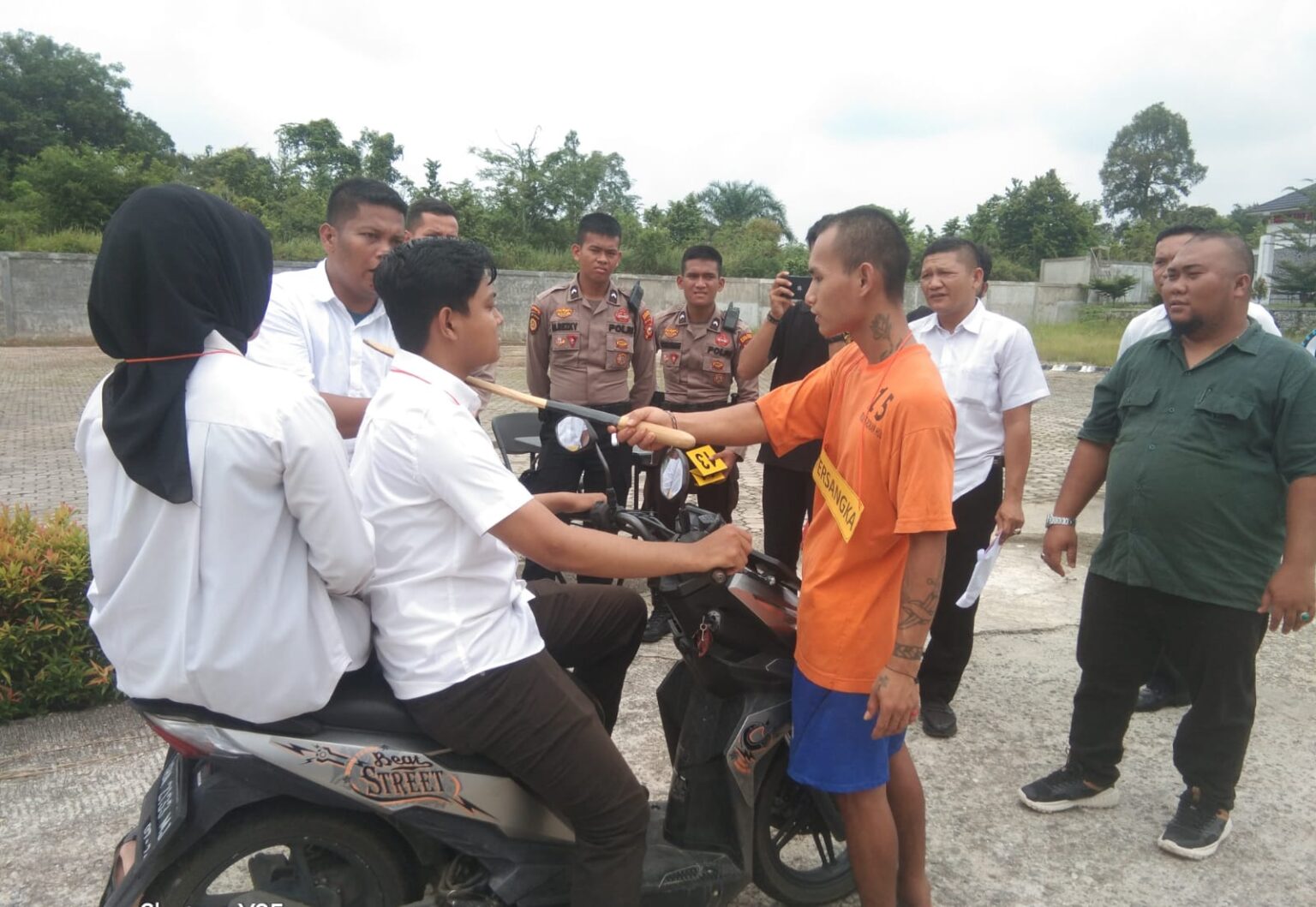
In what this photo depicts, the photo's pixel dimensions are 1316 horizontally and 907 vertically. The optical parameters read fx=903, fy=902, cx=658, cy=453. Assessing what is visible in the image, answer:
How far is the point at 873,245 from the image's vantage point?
2055 mm

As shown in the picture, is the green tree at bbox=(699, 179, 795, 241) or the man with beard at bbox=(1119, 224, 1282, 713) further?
the green tree at bbox=(699, 179, 795, 241)

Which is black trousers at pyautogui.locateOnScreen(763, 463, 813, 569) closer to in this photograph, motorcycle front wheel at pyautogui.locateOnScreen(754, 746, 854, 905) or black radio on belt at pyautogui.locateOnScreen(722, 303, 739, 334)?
black radio on belt at pyautogui.locateOnScreen(722, 303, 739, 334)

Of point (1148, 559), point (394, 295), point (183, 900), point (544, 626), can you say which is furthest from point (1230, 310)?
point (183, 900)

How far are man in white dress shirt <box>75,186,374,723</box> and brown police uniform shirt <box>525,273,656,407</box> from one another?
325 centimetres

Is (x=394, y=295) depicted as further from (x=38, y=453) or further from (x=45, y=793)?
(x=38, y=453)

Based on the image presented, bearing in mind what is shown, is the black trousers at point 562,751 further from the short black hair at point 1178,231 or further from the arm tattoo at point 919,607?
the short black hair at point 1178,231

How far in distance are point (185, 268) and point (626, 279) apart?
2223 centimetres

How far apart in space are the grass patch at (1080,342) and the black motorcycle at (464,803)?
1509 cm

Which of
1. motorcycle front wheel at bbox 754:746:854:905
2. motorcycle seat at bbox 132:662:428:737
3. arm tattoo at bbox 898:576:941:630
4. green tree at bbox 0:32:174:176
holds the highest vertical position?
green tree at bbox 0:32:174:176

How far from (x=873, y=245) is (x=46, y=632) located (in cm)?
313

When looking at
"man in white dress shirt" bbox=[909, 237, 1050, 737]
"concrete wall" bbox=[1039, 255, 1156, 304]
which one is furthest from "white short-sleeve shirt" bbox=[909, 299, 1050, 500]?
"concrete wall" bbox=[1039, 255, 1156, 304]

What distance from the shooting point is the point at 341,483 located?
168 centimetres

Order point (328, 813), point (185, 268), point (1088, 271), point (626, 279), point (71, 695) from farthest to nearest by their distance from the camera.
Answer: point (1088, 271), point (626, 279), point (71, 695), point (328, 813), point (185, 268)

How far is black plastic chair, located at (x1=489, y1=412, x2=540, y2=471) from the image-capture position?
4723 mm
